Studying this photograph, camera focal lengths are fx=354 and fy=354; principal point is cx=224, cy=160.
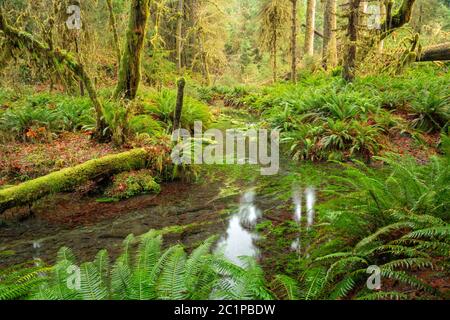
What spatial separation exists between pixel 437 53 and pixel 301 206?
10.3m

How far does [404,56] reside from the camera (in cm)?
1052

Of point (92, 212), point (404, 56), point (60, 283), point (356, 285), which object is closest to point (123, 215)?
point (92, 212)

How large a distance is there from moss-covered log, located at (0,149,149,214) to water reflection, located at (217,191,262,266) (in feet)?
8.35

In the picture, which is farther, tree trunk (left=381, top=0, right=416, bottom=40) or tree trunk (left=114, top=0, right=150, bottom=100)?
tree trunk (left=381, top=0, right=416, bottom=40)

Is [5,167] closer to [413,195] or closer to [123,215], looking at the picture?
[123,215]

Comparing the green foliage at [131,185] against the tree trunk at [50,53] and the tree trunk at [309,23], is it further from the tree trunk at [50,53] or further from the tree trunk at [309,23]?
the tree trunk at [309,23]

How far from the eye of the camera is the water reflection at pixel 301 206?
166 inches

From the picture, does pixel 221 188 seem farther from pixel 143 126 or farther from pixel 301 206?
pixel 143 126

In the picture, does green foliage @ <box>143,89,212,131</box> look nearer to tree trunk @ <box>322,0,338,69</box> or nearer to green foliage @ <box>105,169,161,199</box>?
green foliage @ <box>105,169,161,199</box>

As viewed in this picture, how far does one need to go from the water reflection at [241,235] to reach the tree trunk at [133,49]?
5750 millimetres

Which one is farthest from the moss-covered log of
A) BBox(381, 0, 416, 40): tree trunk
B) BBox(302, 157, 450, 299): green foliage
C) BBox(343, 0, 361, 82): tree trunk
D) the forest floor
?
BBox(381, 0, 416, 40): tree trunk

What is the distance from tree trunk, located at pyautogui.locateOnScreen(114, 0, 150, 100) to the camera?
9688 millimetres
